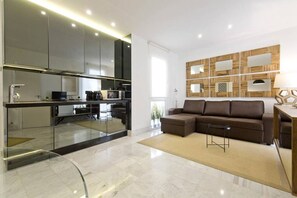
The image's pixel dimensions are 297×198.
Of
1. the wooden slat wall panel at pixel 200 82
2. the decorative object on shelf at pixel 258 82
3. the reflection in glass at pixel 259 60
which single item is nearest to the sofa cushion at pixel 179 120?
the wooden slat wall panel at pixel 200 82

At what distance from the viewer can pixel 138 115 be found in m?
3.82

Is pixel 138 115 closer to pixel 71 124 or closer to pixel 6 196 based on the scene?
pixel 71 124

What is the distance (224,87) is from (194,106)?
3.54 feet

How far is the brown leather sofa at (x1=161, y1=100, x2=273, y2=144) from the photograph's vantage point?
2956 millimetres

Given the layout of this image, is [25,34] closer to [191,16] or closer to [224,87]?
[191,16]

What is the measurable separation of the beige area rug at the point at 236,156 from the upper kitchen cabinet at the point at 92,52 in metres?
2.04

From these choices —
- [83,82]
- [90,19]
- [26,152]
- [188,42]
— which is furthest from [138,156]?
[188,42]

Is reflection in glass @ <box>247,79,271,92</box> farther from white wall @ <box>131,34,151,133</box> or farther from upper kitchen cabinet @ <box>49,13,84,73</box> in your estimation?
upper kitchen cabinet @ <box>49,13,84,73</box>

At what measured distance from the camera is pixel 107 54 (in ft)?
11.5

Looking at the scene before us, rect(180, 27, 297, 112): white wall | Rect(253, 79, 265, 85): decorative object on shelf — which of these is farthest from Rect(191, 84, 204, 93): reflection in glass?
Rect(253, 79, 265, 85): decorative object on shelf

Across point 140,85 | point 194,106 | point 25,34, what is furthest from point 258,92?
point 25,34

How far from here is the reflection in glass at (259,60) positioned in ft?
11.8

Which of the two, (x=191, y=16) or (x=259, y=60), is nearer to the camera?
(x=191, y=16)

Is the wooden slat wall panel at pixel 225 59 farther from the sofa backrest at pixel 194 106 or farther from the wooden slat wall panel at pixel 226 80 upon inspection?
the sofa backrest at pixel 194 106
